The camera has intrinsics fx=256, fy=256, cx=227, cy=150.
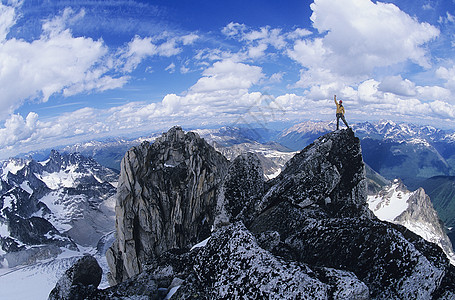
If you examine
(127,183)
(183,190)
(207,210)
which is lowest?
(207,210)

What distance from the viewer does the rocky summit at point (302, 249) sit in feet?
30.1

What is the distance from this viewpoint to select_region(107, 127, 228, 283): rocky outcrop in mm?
64875

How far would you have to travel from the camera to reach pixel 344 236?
39.5 feet

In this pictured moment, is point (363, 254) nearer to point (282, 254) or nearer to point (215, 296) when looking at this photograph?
point (282, 254)

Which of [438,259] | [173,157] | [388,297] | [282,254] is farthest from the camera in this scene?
[173,157]

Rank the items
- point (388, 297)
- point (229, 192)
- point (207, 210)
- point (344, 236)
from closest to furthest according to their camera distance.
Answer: point (388, 297)
point (344, 236)
point (229, 192)
point (207, 210)

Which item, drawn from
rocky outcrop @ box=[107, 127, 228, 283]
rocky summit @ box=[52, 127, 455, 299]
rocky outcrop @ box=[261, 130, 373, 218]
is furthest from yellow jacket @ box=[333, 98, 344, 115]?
rocky outcrop @ box=[107, 127, 228, 283]

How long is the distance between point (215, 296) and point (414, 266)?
790 cm

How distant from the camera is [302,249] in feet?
42.7

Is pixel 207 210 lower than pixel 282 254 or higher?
lower

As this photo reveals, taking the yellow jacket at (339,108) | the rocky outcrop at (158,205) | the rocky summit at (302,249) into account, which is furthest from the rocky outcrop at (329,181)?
the rocky outcrop at (158,205)

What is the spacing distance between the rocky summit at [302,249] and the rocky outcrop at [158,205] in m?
39.0

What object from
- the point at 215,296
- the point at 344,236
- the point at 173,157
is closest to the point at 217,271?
the point at 215,296

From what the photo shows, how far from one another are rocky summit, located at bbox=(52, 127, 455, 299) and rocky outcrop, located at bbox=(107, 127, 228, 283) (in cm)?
3903
